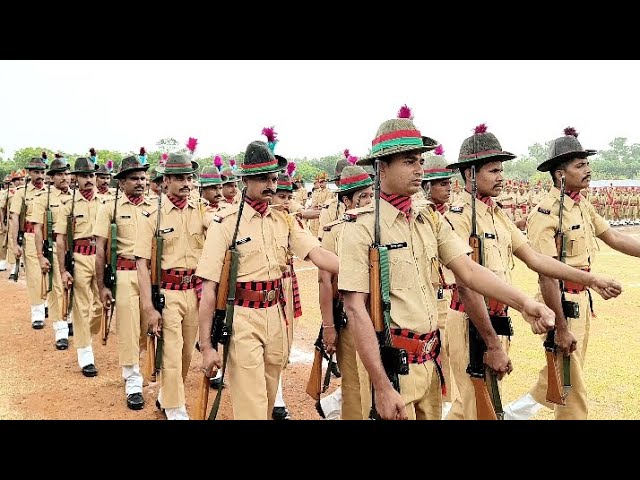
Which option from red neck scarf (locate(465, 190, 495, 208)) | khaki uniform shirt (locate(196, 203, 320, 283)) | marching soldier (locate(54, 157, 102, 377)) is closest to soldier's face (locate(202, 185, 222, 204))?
marching soldier (locate(54, 157, 102, 377))

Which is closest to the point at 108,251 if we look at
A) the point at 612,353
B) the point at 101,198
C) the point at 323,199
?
the point at 101,198

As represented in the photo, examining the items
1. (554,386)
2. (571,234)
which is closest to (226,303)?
(554,386)

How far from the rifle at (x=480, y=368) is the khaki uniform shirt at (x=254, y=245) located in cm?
123

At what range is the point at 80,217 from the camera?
23.8ft

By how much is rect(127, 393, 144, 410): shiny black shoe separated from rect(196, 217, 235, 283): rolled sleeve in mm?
2679

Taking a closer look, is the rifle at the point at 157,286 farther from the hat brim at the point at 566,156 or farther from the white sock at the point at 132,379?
the hat brim at the point at 566,156

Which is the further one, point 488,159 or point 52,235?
point 52,235

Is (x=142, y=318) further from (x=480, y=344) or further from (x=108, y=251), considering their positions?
(x=480, y=344)

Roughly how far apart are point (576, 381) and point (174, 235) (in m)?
Answer: 3.81

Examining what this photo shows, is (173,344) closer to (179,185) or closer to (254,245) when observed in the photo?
(179,185)

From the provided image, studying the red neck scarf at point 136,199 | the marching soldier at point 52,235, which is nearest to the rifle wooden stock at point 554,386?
the red neck scarf at point 136,199

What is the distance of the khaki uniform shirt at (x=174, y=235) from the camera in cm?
511

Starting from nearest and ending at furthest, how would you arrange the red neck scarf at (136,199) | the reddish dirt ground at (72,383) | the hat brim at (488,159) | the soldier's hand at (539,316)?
the soldier's hand at (539,316), the hat brim at (488,159), the reddish dirt ground at (72,383), the red neck scarf at (136,199)

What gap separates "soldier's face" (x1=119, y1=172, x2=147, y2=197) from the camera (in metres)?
Answer: 6.13
